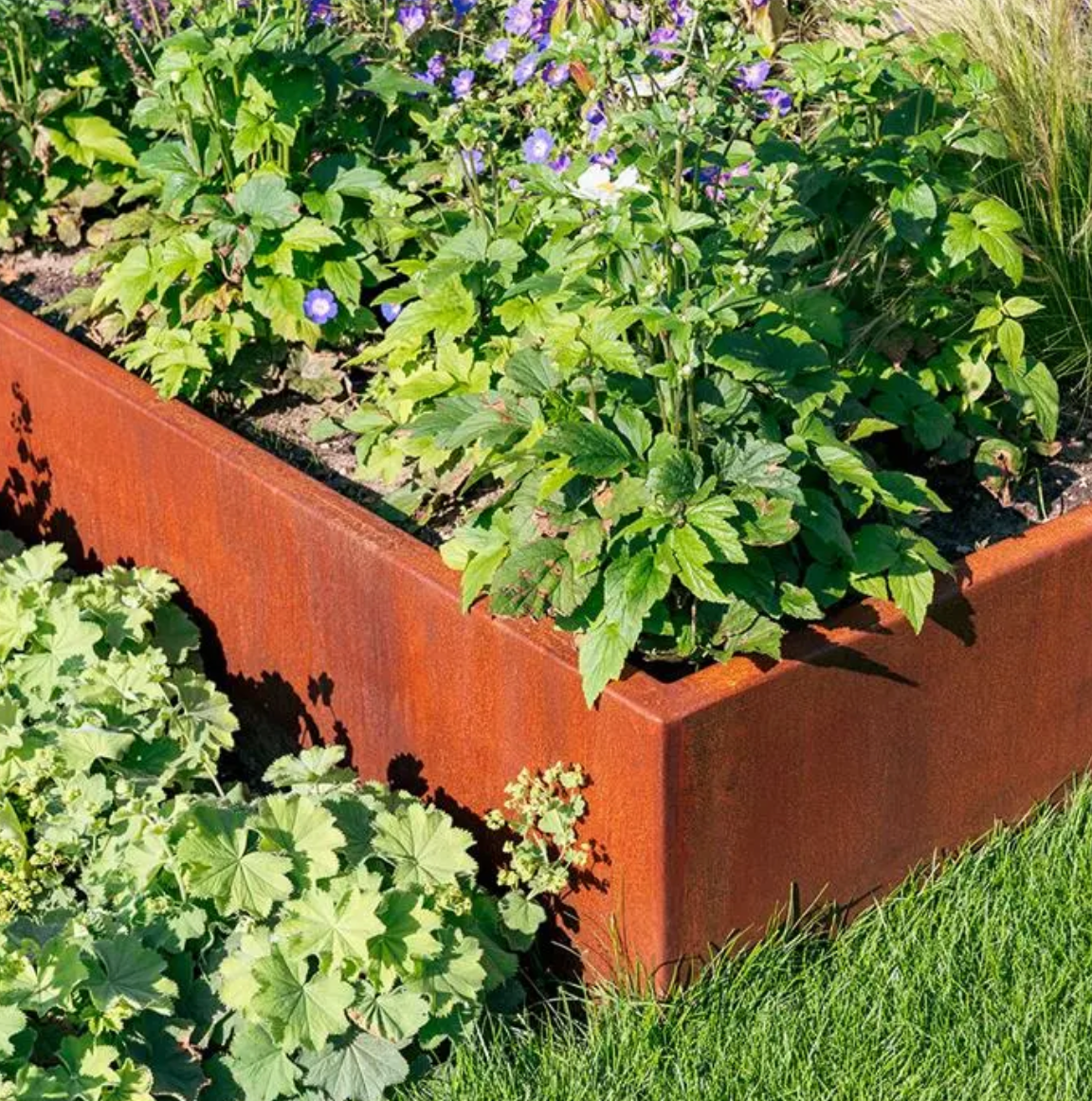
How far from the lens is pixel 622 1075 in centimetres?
282

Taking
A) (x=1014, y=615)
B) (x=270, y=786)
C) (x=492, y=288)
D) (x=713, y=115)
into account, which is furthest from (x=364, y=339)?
(x=1014, y=615)

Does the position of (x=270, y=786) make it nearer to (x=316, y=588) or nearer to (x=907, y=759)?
(x=316, y=588)

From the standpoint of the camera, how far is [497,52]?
3.83 meters

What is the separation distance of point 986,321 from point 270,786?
155 centimetres

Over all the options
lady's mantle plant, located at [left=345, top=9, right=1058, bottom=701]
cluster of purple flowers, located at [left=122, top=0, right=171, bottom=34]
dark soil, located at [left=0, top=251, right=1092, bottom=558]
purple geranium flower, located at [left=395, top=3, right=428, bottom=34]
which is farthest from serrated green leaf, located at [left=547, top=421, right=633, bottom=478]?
cluster of purple flowers, located at [left=122, top=0, right=171, bottom=34]

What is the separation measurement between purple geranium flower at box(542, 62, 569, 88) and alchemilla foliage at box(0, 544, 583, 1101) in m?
1.32

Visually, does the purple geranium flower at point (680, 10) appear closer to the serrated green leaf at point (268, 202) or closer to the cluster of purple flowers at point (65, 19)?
the serrated green leaf at point (268, 202)

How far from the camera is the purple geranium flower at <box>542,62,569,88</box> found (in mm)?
3725

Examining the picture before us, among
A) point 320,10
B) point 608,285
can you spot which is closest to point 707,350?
point 608,285

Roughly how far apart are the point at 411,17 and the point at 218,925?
2097 millimetres

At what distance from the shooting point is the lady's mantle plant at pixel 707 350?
2830mm

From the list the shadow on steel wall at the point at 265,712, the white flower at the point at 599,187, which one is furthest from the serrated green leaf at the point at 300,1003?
the white flower at the point at 599,187

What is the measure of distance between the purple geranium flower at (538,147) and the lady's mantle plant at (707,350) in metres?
0.01

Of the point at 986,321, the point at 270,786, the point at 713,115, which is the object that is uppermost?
the point at 713,115
